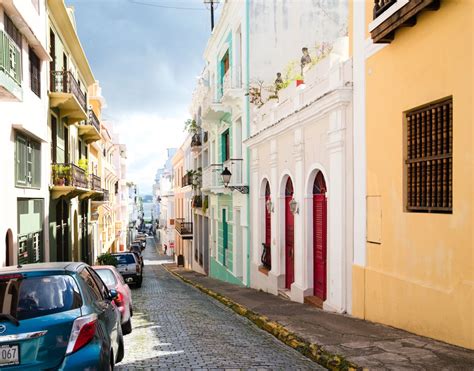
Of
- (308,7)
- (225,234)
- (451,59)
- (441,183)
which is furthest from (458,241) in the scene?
(225,234)

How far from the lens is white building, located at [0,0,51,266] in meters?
11.7

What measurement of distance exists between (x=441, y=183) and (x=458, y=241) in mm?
884

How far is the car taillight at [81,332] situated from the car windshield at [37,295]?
166mm

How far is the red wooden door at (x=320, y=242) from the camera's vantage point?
38.0 feet

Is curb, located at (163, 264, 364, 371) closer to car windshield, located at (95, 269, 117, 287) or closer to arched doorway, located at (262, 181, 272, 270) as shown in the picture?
car windshield, located at (95, 269, 117, 287)

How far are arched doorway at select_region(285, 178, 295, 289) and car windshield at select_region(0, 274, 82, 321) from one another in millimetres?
9404

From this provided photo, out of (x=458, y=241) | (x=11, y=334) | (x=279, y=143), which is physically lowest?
(x=11, y=334)

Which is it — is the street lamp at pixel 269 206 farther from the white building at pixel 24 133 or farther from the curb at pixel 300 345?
the white building at pixel 24 133

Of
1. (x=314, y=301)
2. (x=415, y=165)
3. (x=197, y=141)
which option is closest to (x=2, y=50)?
(x=415, y=165)

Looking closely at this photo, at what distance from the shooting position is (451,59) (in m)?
6.74

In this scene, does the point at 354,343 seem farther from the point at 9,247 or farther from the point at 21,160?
the point at 21,160

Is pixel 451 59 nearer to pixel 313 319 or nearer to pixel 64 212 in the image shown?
pixel 313 319

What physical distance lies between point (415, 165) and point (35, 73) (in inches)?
466

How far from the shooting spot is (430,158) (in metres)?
7.40
